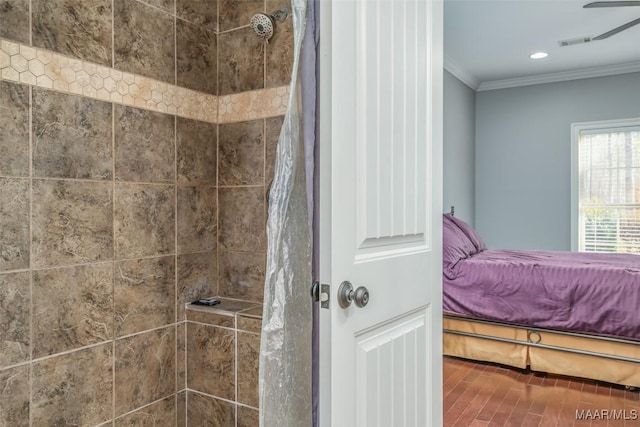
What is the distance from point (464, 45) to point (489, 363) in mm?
2801

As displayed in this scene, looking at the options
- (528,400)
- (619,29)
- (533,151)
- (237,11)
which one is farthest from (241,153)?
(533,151)

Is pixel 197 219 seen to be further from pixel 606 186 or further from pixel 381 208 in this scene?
pixel 606 186

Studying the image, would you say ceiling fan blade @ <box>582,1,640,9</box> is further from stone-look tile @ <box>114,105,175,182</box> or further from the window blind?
stone-look tile @ <box>114,105,175,182</box>

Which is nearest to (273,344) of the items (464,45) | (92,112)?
(92,112)

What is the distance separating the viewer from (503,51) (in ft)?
14.3

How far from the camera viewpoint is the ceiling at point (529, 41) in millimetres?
3443

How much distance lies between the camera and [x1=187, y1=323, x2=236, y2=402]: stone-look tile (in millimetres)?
1729

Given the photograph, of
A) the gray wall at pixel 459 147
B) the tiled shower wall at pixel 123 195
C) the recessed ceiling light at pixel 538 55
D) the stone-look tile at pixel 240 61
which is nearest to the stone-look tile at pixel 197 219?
the tiled shower wall at pixel 123 195

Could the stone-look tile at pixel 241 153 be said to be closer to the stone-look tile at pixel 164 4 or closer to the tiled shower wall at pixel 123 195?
the tiled shower wall at pixel 123 195

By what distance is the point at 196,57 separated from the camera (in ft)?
6.23

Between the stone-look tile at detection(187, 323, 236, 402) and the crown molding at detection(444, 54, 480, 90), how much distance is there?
375cm

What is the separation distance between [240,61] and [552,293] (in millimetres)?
2443

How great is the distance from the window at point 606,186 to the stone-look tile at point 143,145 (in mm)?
4812

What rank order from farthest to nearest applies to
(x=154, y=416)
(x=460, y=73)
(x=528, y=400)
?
(x=460, y=73)
(x=528, y=400)
(x=154, y=416)
